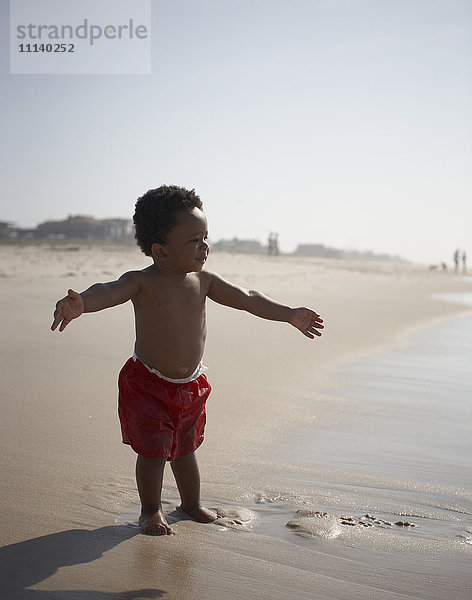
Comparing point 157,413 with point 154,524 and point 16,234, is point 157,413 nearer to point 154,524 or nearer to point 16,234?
point 154,524

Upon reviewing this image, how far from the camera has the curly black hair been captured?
2455 millimetres

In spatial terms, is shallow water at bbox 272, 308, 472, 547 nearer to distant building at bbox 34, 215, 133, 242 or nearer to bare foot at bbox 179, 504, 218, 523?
bare foot at bbox 179, 504, 218, 523

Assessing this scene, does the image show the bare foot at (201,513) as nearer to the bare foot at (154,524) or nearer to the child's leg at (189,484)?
the child's leg at (189,484)

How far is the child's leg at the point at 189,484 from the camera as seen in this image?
7.82ft

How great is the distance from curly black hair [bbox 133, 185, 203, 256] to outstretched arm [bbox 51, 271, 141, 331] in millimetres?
171

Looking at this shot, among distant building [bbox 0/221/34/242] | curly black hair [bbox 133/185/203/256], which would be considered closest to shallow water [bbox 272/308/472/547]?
curly black hair [bbox 133/185/203/256]

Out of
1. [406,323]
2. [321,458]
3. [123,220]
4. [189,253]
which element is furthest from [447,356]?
[123,220]

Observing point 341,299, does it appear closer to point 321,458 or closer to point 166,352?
point 321,458

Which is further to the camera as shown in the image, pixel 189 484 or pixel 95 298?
pixel 189 484

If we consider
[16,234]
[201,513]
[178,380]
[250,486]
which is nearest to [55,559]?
[201,513]

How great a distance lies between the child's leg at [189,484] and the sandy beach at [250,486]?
67mm

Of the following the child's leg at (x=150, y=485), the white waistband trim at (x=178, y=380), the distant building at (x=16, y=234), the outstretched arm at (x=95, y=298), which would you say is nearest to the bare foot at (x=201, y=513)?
the child's leg at (x=150, y=485)

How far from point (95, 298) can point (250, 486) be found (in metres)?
1.02

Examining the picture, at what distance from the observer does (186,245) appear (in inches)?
96.6
